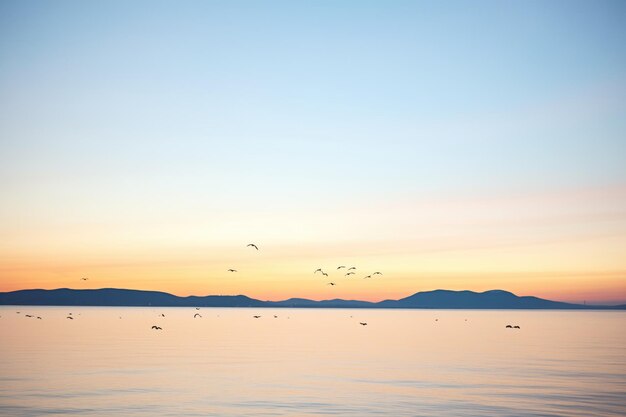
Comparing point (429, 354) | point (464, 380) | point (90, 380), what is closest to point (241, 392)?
point (90, 380)

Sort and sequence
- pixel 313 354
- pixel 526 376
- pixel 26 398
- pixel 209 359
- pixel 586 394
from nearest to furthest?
1. pixel 26 398
2. pixel 586 394
3. pixel 526 376
4. pixel 209 359
5. pixel 313 354

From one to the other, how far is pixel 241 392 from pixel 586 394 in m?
22.7

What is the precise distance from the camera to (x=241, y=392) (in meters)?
44.7

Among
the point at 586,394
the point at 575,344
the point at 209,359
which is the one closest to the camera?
the point at 586,394

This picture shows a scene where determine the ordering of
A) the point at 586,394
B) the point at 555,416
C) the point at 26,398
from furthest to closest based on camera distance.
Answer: the point at 586,394 → the point at 26,398 → the point at 555,416

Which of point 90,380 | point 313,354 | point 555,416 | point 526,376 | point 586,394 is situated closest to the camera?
point 555,416

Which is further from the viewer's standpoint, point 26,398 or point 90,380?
point 90,380

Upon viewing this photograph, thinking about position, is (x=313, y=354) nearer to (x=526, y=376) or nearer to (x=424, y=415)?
(x=526, y=376)

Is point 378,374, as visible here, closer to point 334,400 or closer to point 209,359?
point 334,400

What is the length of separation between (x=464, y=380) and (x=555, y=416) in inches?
609

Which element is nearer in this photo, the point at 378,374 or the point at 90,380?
the point at 90,380

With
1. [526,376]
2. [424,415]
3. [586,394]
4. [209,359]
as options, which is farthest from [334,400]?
[209,359]

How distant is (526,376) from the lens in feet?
177

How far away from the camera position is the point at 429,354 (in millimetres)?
75938
